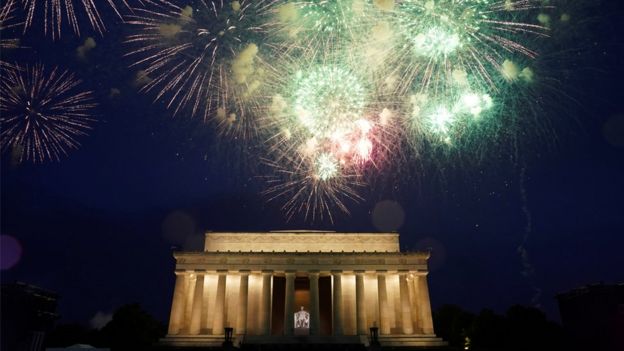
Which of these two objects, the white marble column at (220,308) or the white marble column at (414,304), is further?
the white marble column at (414,304)

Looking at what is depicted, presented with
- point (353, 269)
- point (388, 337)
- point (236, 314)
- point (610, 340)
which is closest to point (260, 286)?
point (236, 314)

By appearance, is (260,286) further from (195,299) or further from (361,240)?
(361,240)

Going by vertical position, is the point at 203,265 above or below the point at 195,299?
above

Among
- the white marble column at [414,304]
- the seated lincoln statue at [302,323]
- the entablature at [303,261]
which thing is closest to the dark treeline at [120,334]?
the entablature at [303,261]

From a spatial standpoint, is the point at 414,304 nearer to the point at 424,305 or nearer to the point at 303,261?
the point at 424,305

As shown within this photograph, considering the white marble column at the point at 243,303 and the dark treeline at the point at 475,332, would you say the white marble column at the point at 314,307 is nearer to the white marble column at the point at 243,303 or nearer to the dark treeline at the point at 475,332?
the white marble column at the point at 243,303

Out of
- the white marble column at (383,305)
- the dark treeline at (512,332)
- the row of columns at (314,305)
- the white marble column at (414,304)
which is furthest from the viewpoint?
the white marble column at (414,304)

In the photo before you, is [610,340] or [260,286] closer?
[610,340]
